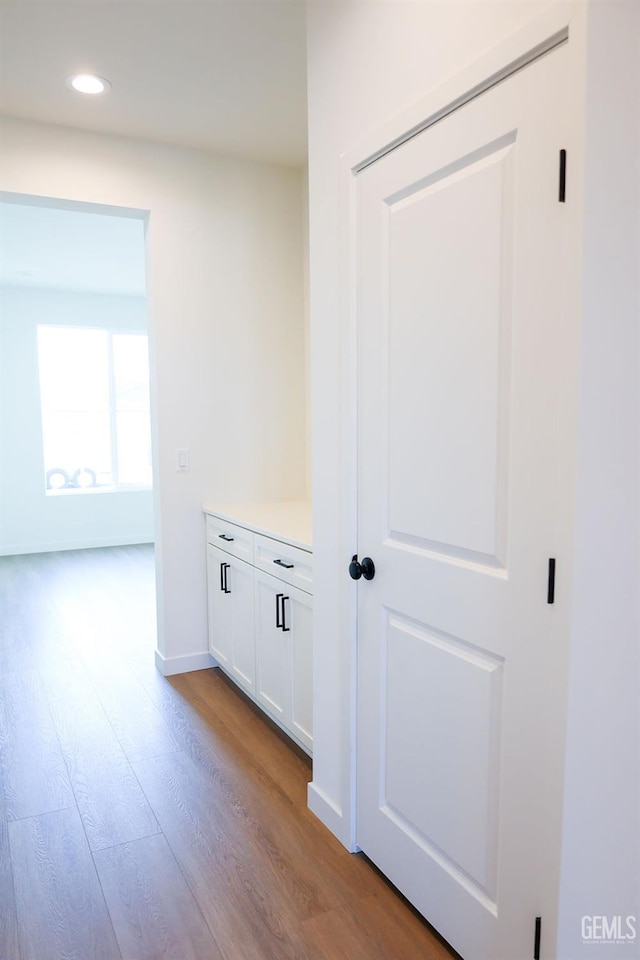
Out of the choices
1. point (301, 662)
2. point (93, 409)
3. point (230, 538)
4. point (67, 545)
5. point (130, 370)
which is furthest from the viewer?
point (130, 370)

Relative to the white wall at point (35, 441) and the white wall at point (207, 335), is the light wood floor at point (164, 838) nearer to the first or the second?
the white wall at point (207, 335)

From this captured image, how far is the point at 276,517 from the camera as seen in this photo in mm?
2980

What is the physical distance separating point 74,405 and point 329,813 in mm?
6110

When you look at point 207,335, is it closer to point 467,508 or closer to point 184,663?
point 184,663

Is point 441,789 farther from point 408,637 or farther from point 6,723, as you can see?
point 6,723

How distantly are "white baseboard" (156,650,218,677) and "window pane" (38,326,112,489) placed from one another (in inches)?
169

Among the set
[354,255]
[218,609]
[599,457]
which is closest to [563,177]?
[599,457]

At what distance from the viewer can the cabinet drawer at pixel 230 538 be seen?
9.48ft

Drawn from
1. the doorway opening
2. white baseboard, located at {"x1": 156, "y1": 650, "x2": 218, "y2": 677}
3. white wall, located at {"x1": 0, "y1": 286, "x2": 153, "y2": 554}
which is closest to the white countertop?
white baseboard, located at {"x1": 156, "y1": 650, "x2": 218, "y2": 677}

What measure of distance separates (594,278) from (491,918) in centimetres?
140

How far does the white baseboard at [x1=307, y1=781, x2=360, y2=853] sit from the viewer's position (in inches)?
79.0

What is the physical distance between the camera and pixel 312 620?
2.31m

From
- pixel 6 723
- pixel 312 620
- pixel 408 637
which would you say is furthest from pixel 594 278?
pixel 6 723

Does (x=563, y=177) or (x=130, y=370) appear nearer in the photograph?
(x=563, y=177)
